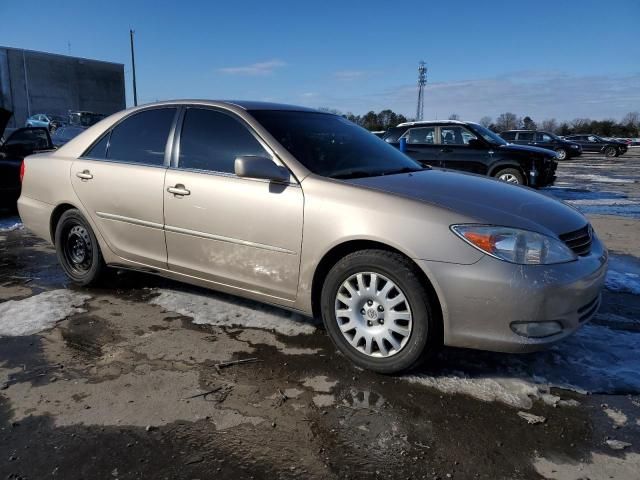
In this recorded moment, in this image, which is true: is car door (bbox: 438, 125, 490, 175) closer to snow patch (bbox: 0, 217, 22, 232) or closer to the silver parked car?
the silver parked car

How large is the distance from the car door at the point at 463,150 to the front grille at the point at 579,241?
307 inches

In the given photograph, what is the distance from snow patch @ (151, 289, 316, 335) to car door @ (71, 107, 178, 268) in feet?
1.29

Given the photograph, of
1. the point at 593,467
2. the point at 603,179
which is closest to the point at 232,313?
the point at 593,467

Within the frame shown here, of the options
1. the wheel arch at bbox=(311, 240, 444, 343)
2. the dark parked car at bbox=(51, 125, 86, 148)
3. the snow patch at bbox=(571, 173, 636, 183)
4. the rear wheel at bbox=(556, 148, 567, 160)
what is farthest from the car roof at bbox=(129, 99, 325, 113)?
the rear wheel at bbox=(556, 148, 567, 160)

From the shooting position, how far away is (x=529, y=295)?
257 cm

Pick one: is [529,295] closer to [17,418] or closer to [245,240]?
[245,240]

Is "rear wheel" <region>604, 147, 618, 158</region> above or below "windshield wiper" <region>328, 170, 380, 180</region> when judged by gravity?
below

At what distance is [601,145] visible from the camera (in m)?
33.8

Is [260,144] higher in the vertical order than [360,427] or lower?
higher

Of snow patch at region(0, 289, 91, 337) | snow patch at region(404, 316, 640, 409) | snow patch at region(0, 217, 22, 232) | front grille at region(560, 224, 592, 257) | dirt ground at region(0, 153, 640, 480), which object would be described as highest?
front grille at region(560, 224, 592, 257)

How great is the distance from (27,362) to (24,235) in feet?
14.0

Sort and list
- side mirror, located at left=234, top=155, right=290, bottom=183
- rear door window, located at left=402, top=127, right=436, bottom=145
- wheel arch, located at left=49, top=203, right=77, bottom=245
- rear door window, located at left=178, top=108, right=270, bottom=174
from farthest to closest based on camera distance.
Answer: rear door window, located at left=402, top=127, right=436, bottom=145, wheel arch, located at left=49, top=203, right=77, bottom=245, rear door window, located at left=178, top=108, right=270, bottom=174, side mirror, located at left=234, top=155, right=290, bottom=183

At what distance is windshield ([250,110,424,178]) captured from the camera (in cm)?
338

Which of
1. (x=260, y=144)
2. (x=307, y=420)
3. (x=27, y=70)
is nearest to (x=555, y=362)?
(x=307, y=420)
